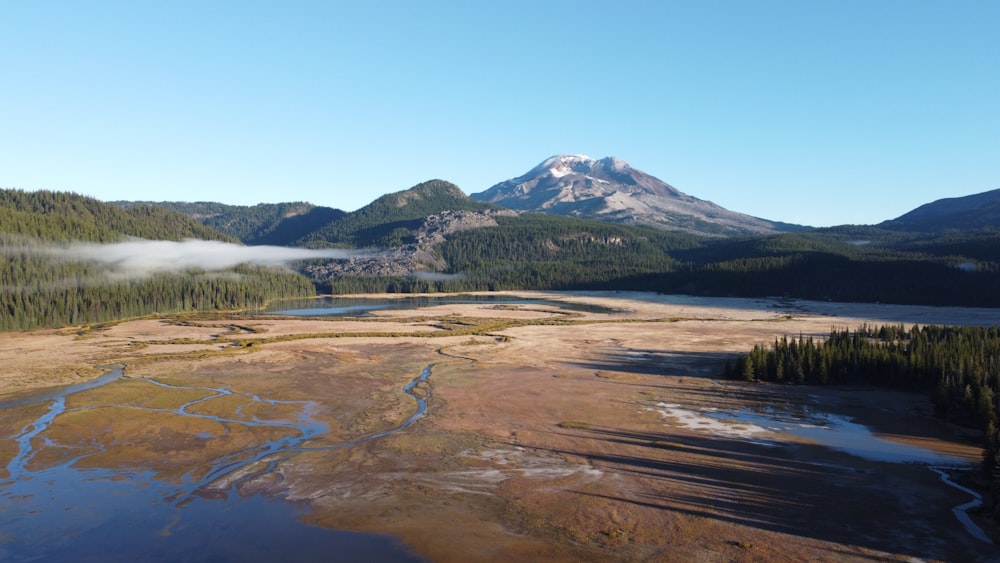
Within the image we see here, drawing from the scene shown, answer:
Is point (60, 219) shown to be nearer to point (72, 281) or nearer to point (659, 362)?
point (72, 281)

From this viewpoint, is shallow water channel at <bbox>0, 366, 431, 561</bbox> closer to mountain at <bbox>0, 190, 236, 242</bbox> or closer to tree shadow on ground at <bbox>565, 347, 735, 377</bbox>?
tree shadow on ground at <bbox>565, 347, 735, 377</bbox>

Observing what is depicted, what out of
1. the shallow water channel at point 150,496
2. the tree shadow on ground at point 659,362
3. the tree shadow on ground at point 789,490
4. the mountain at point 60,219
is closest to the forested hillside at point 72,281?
the mountain at point 60,219

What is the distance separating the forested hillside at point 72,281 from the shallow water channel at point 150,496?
83.3 metres

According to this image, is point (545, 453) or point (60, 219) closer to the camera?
point (545, 453)

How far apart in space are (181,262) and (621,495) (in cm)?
18188

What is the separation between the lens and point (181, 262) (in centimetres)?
18288

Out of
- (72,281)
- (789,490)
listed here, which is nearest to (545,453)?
(789,490)

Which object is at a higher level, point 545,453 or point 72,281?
point 72,281

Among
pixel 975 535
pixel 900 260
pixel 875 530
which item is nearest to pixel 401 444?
pixel 875 530

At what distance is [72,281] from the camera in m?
132

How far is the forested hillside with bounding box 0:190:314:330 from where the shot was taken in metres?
116

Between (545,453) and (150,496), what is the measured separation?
20.7m

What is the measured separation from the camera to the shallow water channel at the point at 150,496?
81.0ft

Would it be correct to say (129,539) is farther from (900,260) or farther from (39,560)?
(900,260)
